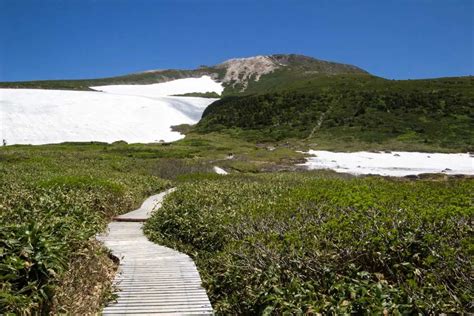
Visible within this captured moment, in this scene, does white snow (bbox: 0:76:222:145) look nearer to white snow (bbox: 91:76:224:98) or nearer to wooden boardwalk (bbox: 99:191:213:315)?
white snow (bbox: 91:76:224:98)

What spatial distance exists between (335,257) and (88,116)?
10208cm

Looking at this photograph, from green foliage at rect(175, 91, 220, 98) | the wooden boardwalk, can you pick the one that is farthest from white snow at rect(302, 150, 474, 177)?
green foliage at rect(175, 91, 220, 98)

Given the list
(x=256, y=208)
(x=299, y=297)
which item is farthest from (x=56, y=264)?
(x=256, y=208)

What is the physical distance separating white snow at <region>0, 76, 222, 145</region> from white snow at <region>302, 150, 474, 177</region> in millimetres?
46353

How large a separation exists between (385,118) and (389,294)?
8017cm

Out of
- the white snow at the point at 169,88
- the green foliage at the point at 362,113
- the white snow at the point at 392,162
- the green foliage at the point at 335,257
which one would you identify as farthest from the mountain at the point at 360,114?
the white snow at the point at 169,88

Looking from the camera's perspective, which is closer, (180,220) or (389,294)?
(389,294)

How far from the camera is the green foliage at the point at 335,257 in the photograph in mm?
6449

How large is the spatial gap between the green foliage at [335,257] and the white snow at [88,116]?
256 ft

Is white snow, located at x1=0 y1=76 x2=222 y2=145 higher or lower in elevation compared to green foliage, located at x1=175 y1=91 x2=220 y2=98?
lower

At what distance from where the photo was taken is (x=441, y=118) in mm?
79938

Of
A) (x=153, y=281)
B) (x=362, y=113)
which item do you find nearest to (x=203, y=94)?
(x=362, y=113)

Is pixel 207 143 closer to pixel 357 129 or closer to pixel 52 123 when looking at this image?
pixel 357 129

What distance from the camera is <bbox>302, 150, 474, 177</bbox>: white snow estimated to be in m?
41.9
